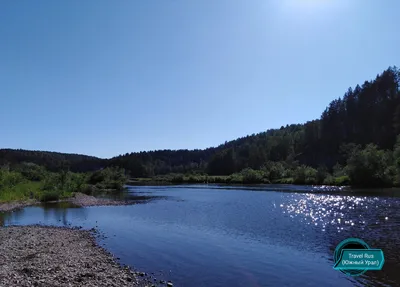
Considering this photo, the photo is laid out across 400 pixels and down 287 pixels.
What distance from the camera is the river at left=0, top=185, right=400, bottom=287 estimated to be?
19.0m

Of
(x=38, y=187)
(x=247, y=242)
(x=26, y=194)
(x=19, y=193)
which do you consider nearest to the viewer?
(x=247, y=242)

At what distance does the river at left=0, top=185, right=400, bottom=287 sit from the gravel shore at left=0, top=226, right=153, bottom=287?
181 centimetres

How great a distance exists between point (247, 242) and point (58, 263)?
15.1 metres

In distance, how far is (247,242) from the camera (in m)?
28.3

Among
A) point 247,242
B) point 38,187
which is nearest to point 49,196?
point 38,187

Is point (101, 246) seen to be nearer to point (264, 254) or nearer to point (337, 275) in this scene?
point (264, 254)

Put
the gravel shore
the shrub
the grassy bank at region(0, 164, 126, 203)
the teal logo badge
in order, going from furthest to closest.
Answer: the shrub → the grassy bank at region(0, 164, 126, 203) → the gravel shore → the teal logo badge

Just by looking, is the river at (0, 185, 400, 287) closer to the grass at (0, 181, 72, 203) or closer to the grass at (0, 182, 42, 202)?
the grass at (0, 182, 42, 202)

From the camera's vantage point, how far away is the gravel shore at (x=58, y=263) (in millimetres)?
16172

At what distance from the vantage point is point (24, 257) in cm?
2098

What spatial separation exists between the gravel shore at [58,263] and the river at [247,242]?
5.94 ft

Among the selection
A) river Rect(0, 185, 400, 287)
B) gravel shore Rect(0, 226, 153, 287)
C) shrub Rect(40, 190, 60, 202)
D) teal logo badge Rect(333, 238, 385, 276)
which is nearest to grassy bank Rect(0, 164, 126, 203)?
shrub Rect(40, 190, 60, 202)

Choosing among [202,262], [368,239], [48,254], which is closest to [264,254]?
[202,262]

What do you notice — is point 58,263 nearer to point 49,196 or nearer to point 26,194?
point 49,196
